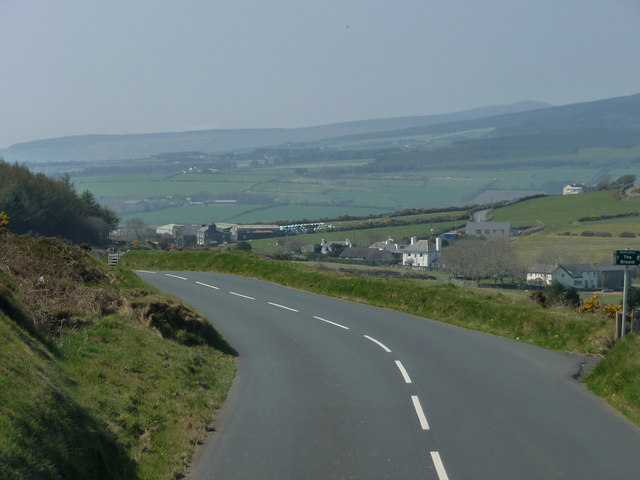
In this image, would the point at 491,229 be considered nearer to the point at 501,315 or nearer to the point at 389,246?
the point at 389,246

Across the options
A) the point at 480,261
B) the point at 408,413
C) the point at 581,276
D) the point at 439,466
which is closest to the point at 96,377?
the point at 408,413

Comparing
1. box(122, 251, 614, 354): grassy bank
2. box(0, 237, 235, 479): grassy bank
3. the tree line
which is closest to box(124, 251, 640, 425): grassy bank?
box(122, 251, 614, 354): grassy bank

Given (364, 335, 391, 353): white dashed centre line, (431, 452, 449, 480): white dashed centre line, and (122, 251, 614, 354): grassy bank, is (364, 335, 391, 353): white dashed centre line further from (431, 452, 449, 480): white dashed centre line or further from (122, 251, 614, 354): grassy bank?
(431, 452, 449, 480): white dashed centre line

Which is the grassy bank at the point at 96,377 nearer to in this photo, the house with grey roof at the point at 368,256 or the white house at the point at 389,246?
the house with grey roof at the point at 368,256

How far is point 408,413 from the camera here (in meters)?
11.0

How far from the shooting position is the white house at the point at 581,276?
42344 mm

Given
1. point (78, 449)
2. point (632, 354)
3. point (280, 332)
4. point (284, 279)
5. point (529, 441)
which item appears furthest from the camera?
point (284, 279)

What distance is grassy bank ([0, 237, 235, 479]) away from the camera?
7.49 metres

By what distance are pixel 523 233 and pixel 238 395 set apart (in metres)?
67.3

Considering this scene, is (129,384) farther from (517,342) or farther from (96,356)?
(517,342)

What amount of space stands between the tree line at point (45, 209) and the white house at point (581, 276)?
3214cm

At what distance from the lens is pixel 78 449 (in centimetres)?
762

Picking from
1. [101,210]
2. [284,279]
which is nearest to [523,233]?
[101,210]

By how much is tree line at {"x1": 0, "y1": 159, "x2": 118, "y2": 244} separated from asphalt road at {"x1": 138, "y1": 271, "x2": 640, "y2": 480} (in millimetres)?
35476
